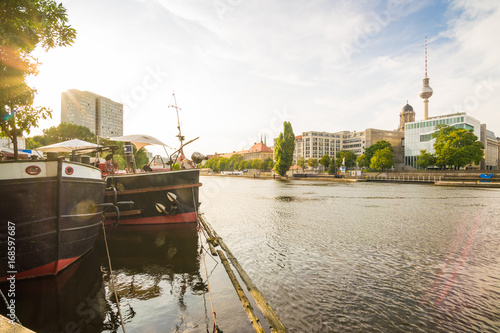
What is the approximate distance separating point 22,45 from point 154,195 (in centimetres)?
804

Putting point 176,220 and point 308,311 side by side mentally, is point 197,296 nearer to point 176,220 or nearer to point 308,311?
point 308,311

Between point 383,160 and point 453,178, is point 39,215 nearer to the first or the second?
point 453,178

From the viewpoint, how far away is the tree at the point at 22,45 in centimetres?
709

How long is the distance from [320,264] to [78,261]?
8.01 meters

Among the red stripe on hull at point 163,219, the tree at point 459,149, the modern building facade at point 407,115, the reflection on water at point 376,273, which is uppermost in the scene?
the modern building facade at point 407,115

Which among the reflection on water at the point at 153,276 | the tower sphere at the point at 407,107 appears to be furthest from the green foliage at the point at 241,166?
the reflection on water at the point at 153,276

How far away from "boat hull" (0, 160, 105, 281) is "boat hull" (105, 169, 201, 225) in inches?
207

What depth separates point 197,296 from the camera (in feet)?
21.4

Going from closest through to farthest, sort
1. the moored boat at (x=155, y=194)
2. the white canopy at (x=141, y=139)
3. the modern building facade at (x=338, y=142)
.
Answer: the moored boat at (x=155, y=194), the white canopy at (x=141, y=139), the modern building facade at (x=338, y=142)

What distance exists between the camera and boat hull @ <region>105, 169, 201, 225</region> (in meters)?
13.2

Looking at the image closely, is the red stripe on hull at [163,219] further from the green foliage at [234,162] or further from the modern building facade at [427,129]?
the green foliage at [234,162]

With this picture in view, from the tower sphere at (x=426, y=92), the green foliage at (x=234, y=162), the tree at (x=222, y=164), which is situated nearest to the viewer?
the tower sphere at (x=426, y=92)

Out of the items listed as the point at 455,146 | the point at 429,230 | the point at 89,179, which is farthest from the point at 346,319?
the point at 455,146

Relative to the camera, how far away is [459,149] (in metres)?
67.8
